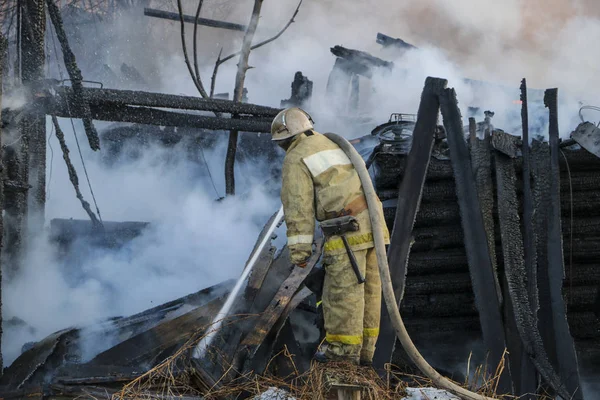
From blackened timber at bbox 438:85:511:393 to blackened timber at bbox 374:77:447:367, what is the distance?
0.42 ft

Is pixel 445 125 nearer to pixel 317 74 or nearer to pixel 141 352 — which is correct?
pixel 141 352

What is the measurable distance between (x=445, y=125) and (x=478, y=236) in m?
1.09

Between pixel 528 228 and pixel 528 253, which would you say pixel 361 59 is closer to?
pixel 528 228

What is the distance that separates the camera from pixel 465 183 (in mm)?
5719

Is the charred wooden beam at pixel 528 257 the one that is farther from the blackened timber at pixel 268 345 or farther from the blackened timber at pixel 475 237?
the blackened timber at pixel 268 345

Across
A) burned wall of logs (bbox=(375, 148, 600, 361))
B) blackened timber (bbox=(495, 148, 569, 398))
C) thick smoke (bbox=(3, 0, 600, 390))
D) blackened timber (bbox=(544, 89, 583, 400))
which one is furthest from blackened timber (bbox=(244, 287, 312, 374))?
blackened timber (bbox=(544, 89, 583, 400))

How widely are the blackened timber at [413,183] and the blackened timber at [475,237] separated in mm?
128

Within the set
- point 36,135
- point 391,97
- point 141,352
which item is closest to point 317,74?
point 391,97

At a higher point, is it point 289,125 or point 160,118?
point 160,118

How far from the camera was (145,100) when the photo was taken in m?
7.51

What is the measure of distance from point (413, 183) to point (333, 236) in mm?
1709

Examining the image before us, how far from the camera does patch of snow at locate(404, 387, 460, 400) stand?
4.23m

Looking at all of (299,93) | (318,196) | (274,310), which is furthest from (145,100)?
(299,93)

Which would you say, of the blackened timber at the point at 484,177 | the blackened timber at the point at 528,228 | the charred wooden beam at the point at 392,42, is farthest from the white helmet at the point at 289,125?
the charred wooden beam at the point at 392,42
